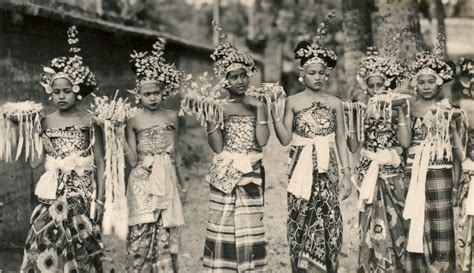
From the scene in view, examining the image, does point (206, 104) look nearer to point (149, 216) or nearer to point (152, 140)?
point (152, 140)

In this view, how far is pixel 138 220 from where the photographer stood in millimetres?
5250

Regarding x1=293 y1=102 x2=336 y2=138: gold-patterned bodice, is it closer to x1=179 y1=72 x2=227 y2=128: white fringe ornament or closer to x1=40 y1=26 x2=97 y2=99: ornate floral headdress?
x1=179 y1=72 x2=227 y2=128: white fringe ornament

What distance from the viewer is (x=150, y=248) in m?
5.23

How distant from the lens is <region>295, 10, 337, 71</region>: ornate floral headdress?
17.5ft

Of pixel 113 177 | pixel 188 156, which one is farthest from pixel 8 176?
pixel 188 156

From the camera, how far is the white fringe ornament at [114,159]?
16.8ft

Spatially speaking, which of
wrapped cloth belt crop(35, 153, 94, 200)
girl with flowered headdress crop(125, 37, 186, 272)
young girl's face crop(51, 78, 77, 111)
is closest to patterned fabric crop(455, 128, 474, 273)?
girl with flowered headdress crop(125, 37, 186, 272)

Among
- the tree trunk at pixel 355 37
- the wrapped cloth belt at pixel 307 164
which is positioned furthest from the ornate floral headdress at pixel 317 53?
the tree trunk at pixel 355 37

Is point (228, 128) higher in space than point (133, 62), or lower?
lower

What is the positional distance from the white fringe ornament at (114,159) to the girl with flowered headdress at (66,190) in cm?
10

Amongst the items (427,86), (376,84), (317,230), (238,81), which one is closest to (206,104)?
(238,81)

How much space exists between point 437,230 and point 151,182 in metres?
2.33

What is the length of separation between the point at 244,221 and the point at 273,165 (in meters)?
6.66

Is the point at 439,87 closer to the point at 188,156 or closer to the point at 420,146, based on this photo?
the point at 420,146
